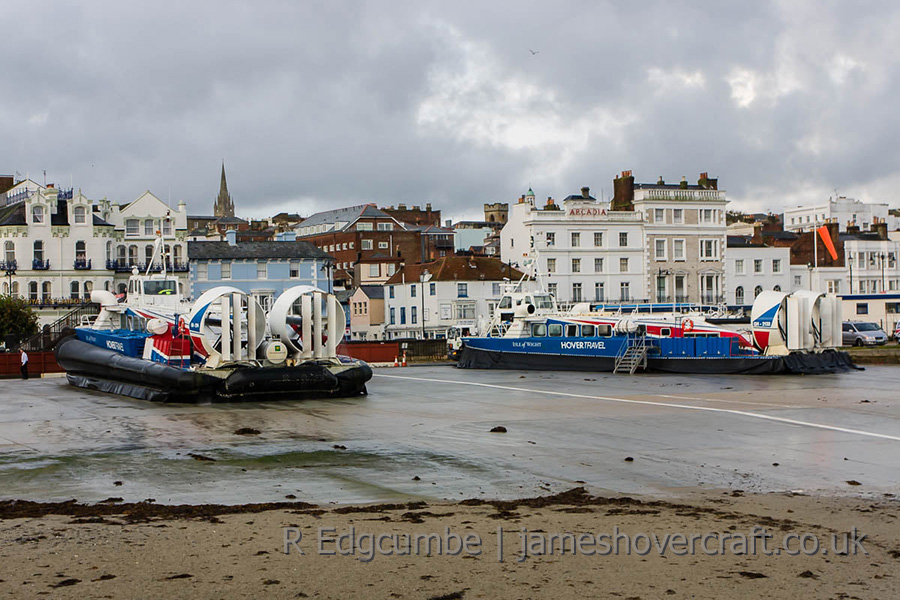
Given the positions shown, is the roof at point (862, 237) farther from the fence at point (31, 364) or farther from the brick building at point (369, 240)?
the fence at point (31, 364)

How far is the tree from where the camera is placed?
52.2 meters

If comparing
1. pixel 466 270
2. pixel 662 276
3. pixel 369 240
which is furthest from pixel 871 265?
pixel 369 240

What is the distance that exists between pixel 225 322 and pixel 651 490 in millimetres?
14167

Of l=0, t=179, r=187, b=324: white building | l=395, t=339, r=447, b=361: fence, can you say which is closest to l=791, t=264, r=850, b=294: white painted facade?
l=395, t=339, r=447, b=361: fence

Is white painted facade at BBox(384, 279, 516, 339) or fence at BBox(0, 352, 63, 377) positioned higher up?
white painted facade at BBox(384, 279, 516, 339)

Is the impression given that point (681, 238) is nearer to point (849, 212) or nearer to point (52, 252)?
point (52, 252)

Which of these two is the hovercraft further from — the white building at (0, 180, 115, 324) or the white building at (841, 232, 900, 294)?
the white building at (841, 232, 900, 294)

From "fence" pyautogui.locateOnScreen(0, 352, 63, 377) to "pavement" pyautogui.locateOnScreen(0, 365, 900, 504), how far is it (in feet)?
39.9

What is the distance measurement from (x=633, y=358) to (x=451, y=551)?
86.6ft

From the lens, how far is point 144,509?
10336mm

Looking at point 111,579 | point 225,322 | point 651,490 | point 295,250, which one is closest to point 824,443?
point 651,490

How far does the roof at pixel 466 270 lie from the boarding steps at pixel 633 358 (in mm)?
33166

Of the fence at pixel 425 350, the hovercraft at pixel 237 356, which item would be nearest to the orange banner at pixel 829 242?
the fence at pixel 425 350

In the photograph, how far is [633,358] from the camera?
3394cm
